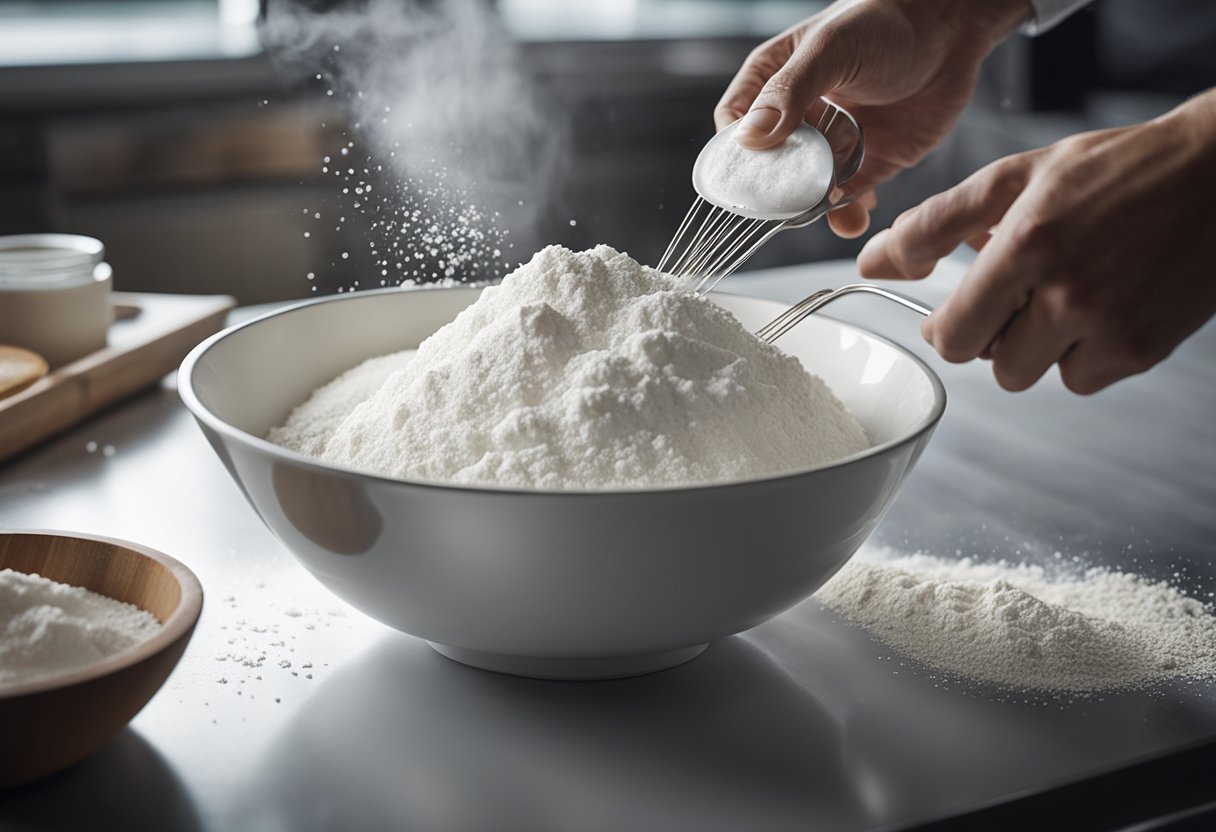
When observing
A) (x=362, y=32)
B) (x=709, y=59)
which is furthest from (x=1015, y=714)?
(x=709, y=59)

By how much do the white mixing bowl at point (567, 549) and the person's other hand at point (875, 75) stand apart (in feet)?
0.98

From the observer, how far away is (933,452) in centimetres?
109

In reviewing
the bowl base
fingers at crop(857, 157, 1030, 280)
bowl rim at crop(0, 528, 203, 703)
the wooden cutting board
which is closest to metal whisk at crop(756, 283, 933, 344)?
fingers at crop(857, 157, 1030, 280)

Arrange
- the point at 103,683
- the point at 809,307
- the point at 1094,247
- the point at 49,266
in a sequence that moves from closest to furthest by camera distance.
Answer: the point at 103,683, the point at 1094,247, the point at 809,307, the point at 49,266

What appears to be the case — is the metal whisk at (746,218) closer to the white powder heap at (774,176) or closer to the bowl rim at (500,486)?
the white powder heap at (774,176)

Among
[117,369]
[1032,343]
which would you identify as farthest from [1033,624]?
[117,369]

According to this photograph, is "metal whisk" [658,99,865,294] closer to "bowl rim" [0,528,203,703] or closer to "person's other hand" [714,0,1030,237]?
"person's other hand" [714,0,1030,237]

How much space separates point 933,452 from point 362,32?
1848mm

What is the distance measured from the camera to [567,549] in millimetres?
560

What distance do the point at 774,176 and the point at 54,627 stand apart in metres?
0.57

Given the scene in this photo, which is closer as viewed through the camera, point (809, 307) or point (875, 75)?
point (809, 307)

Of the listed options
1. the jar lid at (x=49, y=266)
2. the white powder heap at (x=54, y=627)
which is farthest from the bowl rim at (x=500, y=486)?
the jar lid at (x=49, y=266)

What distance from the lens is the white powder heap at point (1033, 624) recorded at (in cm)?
72

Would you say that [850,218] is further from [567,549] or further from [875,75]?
[567,549]
